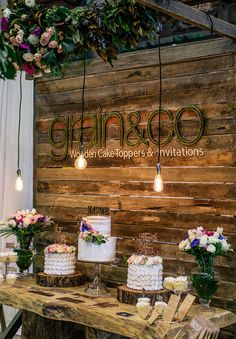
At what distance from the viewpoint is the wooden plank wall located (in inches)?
187

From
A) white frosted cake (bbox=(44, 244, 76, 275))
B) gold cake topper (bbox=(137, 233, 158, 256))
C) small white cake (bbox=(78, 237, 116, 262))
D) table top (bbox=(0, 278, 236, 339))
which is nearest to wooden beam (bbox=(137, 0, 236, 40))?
gold cake topper (bbox=(137, 233, 158, 256))

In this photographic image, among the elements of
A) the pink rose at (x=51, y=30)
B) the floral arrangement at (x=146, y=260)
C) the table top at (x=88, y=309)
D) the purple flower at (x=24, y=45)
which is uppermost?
the pink rose at (x=51, y=30)

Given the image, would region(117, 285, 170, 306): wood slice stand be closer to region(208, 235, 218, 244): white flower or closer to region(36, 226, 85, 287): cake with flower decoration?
region(208, 235, 218, 244): white flower

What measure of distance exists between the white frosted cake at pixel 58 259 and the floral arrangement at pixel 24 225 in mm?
406

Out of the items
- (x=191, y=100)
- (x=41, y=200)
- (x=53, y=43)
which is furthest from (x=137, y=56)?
(x=41, y=200)

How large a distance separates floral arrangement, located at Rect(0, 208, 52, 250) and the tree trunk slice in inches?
17.6

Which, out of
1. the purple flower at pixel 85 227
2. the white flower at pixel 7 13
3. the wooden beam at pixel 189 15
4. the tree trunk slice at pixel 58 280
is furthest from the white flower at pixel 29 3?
the tree trunk slice at pixel 58 280

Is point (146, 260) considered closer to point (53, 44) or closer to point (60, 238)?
point (60, 238)

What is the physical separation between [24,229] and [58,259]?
54cm

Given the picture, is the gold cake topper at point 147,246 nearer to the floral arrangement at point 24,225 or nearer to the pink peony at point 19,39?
the floral arrangement at point 24,225

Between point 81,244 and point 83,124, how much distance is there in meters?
1.28

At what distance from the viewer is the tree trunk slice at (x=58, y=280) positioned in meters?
5.21

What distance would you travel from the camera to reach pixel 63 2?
6.77 meters

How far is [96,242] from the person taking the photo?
16.1 feet
